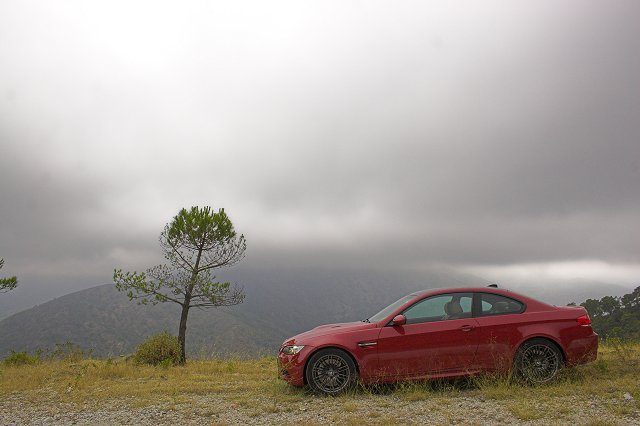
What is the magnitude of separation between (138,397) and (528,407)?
6.18 m

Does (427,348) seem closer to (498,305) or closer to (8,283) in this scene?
(498,305)

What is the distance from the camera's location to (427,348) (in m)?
6.70

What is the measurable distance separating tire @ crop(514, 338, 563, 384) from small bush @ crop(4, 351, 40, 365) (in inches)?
583

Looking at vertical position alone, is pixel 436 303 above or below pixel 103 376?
above

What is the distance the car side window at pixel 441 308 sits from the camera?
695 centimetres

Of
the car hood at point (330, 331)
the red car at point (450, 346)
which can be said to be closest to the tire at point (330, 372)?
the red car at point (450, 346)

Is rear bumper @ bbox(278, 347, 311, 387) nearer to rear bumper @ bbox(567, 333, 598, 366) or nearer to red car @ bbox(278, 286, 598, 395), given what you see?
red car @ bbox(278, 286, 598, 395)

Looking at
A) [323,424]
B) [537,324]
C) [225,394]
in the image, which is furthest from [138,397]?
[537,324]

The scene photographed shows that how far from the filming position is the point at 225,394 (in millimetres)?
7699

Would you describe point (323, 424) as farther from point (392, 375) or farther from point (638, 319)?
point (638, 319)

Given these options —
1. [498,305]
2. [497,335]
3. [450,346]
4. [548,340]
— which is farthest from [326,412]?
[548,340]

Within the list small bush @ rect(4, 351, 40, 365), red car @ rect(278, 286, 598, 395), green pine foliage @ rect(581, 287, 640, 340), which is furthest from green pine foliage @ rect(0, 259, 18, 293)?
green pine foliage @ rect(581, 287, 640, 340)

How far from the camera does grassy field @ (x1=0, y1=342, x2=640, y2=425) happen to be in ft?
17.6

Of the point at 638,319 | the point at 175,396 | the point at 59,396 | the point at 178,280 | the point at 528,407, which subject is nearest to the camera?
the point at 528,407
